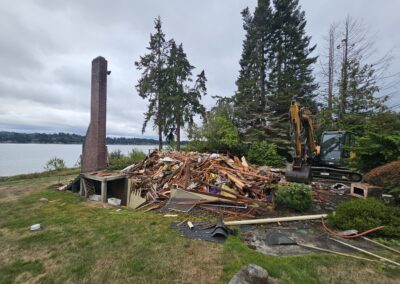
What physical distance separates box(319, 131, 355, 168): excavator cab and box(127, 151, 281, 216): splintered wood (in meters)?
3.60

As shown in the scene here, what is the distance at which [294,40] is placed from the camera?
2080cm

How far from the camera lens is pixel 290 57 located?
821 inches

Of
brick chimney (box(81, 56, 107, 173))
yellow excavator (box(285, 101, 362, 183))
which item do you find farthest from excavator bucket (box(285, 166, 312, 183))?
brick chimney (box(81, 56, 107, 173))

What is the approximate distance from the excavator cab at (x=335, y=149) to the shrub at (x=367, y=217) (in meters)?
5.80

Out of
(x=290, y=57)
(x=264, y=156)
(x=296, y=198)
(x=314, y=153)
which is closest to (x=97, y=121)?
(x=296, y=198)

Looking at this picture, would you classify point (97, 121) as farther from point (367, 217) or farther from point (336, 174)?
point (336, 174)

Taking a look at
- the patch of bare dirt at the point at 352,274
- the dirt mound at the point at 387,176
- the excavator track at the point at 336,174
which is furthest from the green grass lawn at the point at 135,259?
the excavator track at the point at 336,174

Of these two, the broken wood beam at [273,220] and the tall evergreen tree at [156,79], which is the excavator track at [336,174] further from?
the tall evergreen tree at [156,79]

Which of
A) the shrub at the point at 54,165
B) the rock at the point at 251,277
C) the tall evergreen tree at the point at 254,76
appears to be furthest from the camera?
the tall evergreen tree at the point at 254,76

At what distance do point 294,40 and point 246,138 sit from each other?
11370mm

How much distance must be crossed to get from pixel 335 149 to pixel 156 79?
1670 cm

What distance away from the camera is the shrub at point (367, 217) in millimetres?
4020

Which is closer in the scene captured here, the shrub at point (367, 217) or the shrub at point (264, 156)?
the shrub at point (367, 217)

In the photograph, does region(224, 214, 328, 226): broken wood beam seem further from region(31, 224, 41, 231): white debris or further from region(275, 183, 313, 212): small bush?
region(31, 224, 41, 231): white debris
